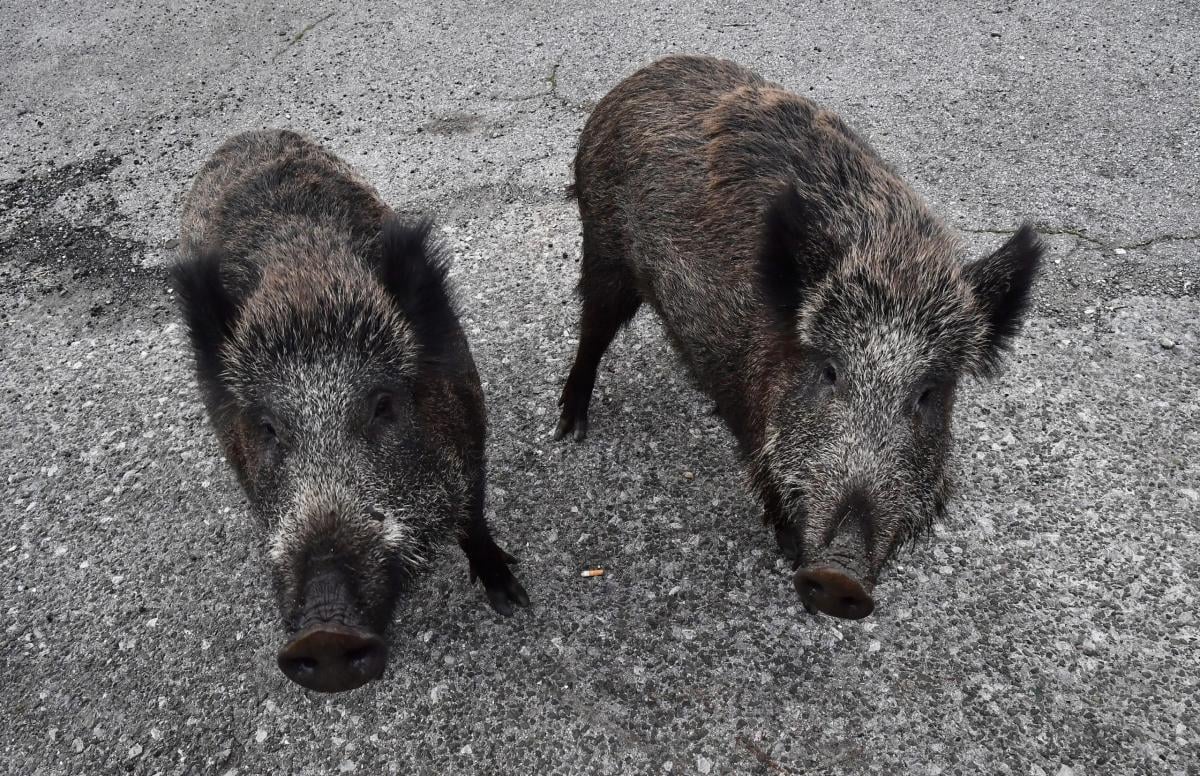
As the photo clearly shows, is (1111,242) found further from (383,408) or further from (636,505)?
(383,408)

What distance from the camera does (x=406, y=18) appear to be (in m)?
6.96

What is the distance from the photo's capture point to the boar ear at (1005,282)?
229 cm

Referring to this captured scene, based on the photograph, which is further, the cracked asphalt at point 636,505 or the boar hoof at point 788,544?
the boar hoof at point 788,544

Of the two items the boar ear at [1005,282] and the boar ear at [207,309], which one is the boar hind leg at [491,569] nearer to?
the boar ear at [207,309]

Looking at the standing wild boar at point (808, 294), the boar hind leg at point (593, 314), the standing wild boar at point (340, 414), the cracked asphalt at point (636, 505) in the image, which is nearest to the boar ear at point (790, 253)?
the standing wild boar at point (808, 294)

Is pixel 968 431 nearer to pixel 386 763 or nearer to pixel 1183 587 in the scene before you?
pixel 1183 587

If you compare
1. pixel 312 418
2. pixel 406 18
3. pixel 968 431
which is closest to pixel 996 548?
pixel 968 431

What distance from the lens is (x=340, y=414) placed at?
7.16 feet

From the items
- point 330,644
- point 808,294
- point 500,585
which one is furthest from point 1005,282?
point 330,644

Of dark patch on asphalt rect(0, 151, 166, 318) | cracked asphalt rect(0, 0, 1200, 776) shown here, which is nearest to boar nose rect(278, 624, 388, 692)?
cracked asphalt rect(0, 0, 1200, 776)

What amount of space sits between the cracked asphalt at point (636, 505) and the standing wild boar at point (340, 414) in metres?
0.71

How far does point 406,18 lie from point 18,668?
234 inches

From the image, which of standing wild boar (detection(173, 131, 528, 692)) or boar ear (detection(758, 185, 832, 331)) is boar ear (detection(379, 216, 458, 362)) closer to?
standing wild boar (detection(173, 131, 528, 692))

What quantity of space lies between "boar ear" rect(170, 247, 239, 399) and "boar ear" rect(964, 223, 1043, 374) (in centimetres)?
223
